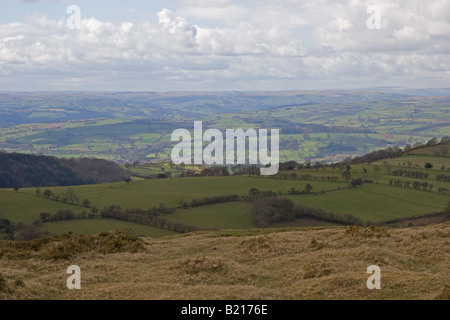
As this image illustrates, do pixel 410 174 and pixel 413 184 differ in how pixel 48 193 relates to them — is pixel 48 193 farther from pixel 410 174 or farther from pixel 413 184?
pixel 410 174

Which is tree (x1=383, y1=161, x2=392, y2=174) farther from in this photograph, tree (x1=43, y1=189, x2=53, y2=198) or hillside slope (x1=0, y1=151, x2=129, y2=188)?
tree (x1=43, y1=189, x2=53, y2=198)

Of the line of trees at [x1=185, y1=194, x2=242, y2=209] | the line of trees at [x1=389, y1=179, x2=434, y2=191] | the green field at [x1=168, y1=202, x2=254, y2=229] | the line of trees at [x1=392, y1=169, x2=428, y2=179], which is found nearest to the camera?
the green field at [x1=168, y1=202, x2=254, y2=229]

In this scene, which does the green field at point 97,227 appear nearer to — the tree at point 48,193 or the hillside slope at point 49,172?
the tree at point 48,193

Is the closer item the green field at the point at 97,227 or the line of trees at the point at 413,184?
the green field at the point at 97,227

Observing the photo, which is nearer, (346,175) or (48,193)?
Result: (48,193)

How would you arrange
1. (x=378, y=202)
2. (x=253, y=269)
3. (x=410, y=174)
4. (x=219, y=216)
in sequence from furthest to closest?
(x=410, y=174) → (x=378, y=202) → (x=219, y=216) → (x=253, y=269)

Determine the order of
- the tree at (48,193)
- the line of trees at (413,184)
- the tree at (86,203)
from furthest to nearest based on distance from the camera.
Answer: the tree at (48,193), the line of trees at (413,184), the tree at (86,203)

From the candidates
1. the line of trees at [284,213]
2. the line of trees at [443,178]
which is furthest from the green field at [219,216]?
the line of trees at [443,178]

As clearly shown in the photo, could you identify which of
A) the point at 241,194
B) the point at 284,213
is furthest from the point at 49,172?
the point at 284,213

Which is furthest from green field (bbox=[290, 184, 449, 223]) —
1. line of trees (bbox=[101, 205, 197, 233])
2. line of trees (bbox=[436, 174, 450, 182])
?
line of trees (bbox=[101, 205, 197, 233])

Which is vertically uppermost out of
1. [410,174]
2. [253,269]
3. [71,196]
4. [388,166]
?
[253,269]
